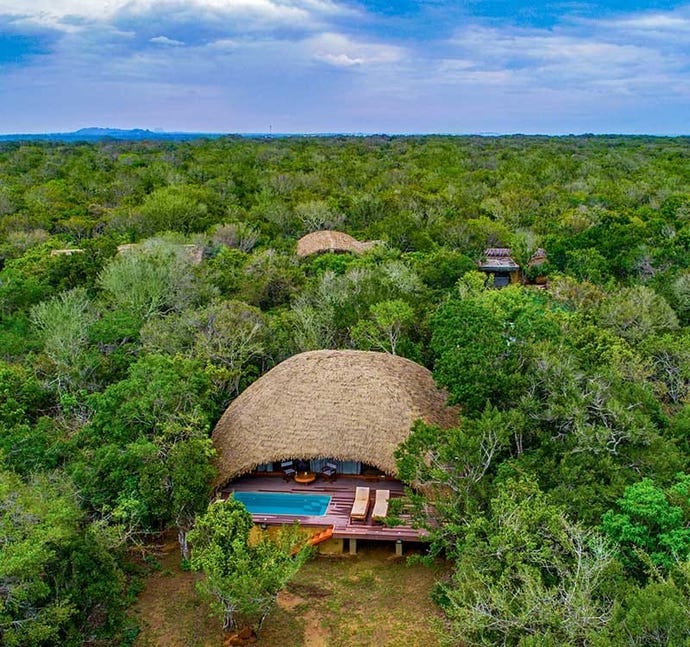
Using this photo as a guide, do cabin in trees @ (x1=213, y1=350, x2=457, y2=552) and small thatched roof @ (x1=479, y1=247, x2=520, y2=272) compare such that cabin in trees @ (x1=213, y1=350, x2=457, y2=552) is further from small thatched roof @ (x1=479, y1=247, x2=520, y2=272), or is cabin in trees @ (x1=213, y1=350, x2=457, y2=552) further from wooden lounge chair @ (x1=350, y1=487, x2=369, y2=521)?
small thatched roof @ (x1=479, y1=247, x2=520, y2=272)

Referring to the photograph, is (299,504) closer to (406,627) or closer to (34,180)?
(406,627)

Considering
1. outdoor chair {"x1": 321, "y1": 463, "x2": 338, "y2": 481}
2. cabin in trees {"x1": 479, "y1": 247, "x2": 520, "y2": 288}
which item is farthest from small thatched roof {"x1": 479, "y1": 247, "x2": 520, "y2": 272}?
outdoor chair {"x1": 321, "y1": 463, "x2": 338, "y2": 481}

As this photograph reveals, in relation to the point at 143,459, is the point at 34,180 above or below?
above

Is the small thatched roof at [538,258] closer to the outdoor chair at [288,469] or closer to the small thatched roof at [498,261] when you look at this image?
the small thatched roof at [498,261]

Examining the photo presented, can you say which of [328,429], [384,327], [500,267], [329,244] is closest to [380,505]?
[328,429]

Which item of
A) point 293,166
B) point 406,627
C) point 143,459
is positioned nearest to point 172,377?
point 143,459

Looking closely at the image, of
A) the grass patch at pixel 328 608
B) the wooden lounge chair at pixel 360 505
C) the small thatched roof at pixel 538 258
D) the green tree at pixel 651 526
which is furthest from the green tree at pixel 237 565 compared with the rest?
the small thatched roof at pixel 538 258

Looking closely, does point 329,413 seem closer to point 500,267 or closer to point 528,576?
point 528,576
